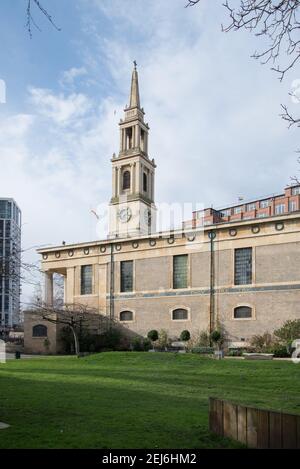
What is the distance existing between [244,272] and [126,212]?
3006cm

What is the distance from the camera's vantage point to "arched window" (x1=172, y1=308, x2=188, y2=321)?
134 feet

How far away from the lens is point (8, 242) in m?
13.0

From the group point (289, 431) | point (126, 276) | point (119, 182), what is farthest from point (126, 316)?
point (289, 431)

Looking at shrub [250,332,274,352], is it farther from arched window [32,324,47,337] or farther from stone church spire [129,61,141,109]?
stone church spire [129,61,141,109]

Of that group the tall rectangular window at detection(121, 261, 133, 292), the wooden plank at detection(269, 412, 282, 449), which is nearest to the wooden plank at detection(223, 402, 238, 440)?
the wooden plank at detection(269, 412, 282, 449)

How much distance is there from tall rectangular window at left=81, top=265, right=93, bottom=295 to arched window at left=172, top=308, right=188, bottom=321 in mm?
10020

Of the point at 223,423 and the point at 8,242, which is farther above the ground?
the point at 8,242

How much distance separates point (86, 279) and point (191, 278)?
12.3 meters

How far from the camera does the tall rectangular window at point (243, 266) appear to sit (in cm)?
3792

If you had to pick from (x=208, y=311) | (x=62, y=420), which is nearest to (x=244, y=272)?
(x=208, y=311)

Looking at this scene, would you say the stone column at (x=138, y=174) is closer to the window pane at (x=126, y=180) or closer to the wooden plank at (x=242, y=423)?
the window pane at (x=126, y=180)

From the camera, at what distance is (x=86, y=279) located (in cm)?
4841

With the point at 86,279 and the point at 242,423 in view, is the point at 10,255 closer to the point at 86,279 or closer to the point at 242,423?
the point at 242,423
